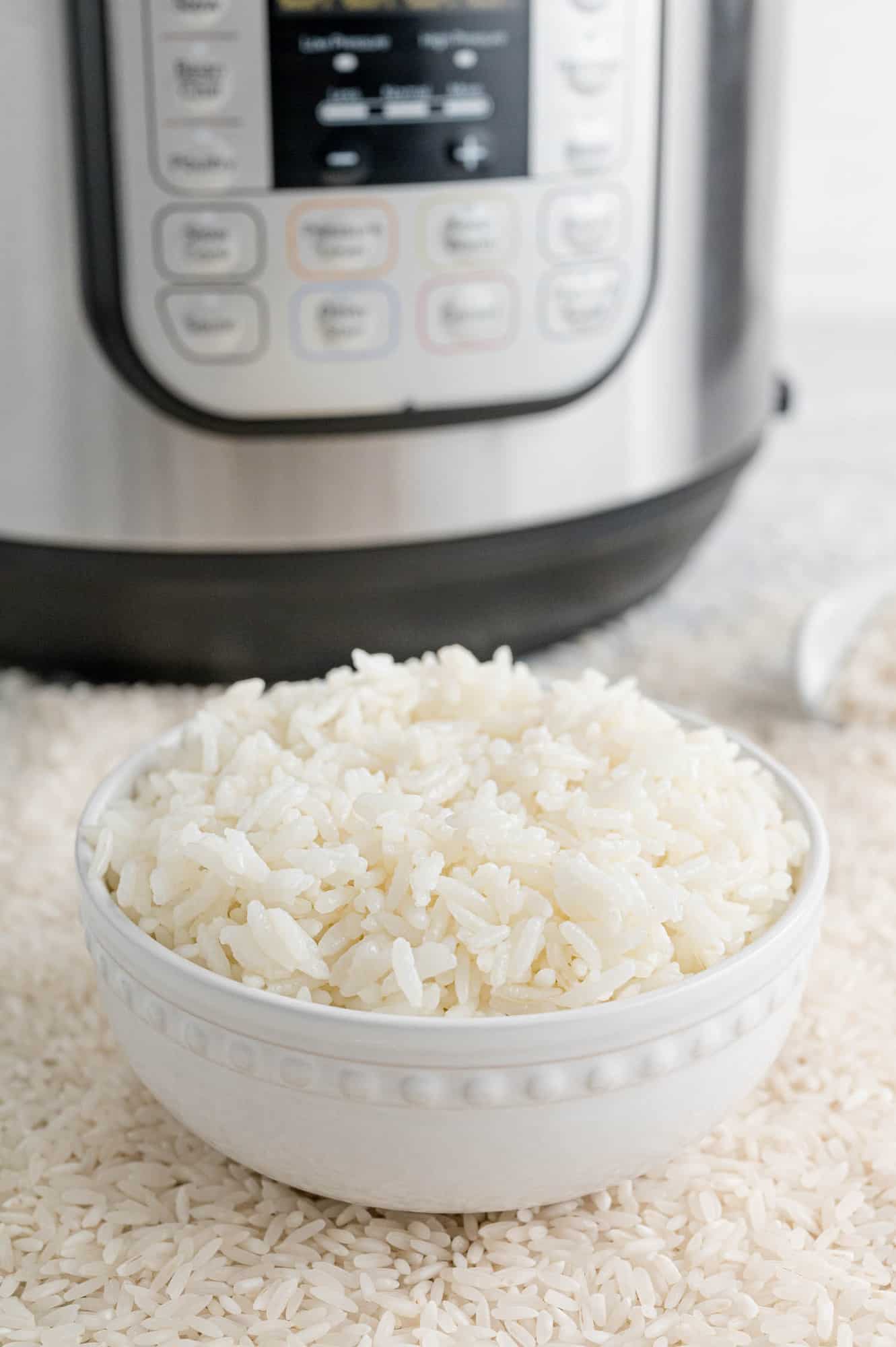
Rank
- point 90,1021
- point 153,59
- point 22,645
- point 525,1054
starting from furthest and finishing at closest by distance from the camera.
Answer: point 22,645, point 153,59, point 90,1021, point 525,1054

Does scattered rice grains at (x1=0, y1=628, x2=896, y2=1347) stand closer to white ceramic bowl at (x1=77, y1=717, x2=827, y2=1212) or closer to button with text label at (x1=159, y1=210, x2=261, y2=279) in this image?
white ceramic bowl at (x1=77, y1=717, x2=827, y2=1212)

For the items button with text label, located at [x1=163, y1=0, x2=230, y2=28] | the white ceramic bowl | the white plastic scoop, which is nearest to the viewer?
the white ceramic bowl

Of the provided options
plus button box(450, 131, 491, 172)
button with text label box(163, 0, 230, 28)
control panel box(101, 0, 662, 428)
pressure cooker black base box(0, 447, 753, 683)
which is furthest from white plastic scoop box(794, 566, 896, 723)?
button with text label box(163, 0, 230, 28)

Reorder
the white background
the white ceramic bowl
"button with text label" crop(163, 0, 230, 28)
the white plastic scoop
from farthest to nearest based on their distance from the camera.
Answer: the white background
the white plastic scoop
"button with text label" crop(163, 0, 230, 28)
the white ceramic bowl

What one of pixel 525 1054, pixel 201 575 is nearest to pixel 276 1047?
pixel 525 1054

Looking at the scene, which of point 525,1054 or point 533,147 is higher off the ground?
point 533,147

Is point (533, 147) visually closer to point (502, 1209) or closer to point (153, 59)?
point (153, 59)

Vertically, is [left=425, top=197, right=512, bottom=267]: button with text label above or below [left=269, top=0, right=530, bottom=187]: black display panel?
below

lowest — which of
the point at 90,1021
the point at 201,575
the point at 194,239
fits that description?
the point at 90,1021
